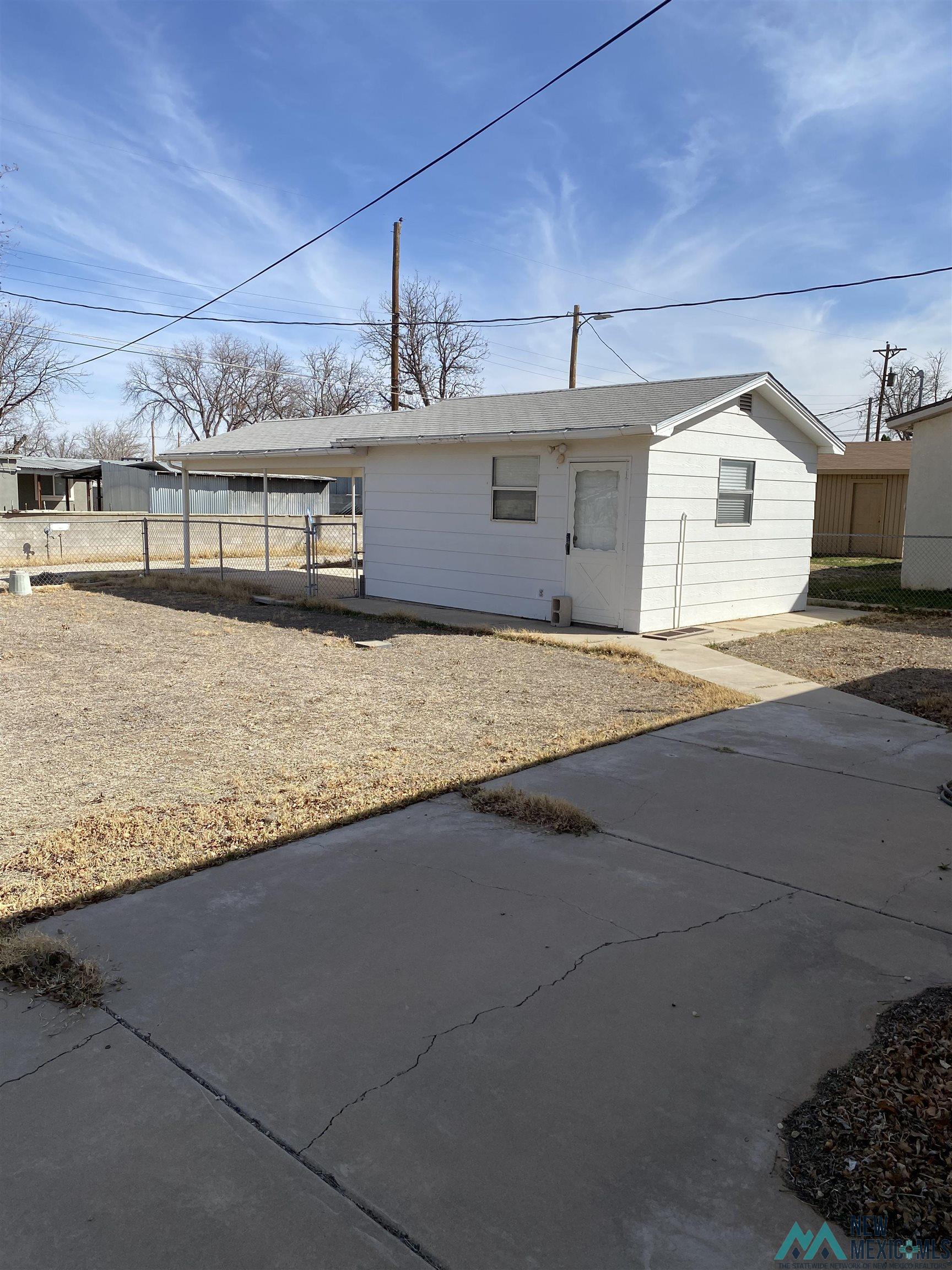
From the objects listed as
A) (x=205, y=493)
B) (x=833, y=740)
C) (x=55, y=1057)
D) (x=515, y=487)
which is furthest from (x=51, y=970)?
(x=205, y=493)

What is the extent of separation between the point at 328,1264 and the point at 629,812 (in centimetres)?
330

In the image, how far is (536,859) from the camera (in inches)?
176

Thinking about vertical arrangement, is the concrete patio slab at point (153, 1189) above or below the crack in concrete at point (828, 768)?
below

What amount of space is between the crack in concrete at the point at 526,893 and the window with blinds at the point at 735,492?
9816 millimetres

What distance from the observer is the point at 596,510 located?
12.2 metres

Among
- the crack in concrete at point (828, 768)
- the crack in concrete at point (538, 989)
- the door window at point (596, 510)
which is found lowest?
the crack in concrete at point (538, 989)

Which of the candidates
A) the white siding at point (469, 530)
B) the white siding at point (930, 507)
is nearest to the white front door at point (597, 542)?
the white siding at point (469, 530)

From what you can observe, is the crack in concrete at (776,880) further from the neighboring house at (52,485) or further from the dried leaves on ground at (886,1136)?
the neighboring house at (52,485)

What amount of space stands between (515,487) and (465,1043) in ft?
35.3

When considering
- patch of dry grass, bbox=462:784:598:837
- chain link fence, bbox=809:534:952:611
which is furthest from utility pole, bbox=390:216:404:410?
patch of dry grass, bbox=462:784:598:837

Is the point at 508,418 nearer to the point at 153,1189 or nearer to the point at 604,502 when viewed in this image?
the point at 604,502

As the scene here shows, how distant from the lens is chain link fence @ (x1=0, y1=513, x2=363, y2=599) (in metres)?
18.1

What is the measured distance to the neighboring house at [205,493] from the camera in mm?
37406

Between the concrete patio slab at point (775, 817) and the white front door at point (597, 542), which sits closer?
the concrete patio slab at point (775, 817)
